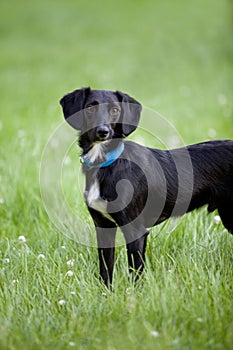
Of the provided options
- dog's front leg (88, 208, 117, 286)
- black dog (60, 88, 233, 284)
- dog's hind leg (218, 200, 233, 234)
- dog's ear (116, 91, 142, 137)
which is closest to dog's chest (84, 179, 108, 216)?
black dog (60, 88, 233, 284)

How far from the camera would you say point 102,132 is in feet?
11.0

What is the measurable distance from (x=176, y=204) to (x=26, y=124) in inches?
186

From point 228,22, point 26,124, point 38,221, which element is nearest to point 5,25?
point 228,22

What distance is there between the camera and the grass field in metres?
2.75

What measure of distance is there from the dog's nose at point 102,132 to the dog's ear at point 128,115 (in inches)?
6.8

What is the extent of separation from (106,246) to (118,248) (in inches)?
14.0

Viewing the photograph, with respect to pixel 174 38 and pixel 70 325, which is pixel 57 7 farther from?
pixel 70 325

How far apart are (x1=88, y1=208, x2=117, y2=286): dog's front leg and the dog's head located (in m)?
0.63

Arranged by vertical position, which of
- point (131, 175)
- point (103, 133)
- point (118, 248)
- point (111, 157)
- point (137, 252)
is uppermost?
point (103, 133)

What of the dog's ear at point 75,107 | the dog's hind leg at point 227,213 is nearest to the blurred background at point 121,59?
the dog's ear at point 75,107

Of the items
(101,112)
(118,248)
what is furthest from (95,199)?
(118,248)

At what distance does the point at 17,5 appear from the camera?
63.1 feet

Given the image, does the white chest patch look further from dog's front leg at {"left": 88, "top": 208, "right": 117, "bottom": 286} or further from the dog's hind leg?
the dog's hind leg

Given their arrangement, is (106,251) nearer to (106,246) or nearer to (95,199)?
(106,246)
